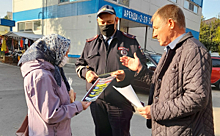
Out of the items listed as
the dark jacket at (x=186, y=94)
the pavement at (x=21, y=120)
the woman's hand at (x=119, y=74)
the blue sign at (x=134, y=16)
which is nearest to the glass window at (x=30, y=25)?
the blue sign at (x=134, y=16)

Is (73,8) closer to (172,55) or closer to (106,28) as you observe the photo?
(106,28)

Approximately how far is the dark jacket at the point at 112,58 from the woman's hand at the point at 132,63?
0.13 m

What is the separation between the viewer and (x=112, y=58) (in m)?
2.15

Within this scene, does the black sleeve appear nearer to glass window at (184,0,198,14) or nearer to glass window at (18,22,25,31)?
glass window at (18,22,25,31)

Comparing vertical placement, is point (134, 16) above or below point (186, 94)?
above

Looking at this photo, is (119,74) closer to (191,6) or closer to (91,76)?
(91,76)

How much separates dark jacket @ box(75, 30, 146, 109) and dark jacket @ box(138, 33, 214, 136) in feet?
2.44

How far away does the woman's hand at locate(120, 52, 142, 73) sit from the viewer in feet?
6.45

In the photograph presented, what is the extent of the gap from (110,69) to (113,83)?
0.19 m

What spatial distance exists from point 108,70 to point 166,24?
99cm

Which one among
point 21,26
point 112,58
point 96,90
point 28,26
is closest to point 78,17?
point 28,26

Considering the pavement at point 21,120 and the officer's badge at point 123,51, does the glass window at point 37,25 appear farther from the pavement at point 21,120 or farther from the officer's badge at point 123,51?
the officer's badge at point 123,51

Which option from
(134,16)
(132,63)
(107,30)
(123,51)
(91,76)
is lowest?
(91,76)

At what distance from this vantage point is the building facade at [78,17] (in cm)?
1255
